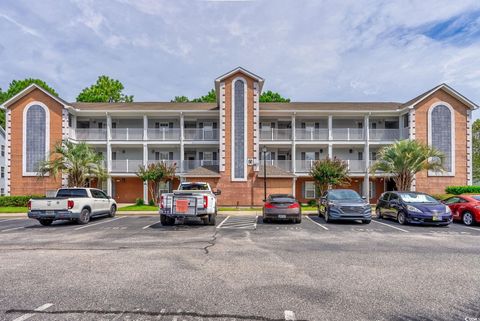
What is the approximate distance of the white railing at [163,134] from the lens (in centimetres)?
2762

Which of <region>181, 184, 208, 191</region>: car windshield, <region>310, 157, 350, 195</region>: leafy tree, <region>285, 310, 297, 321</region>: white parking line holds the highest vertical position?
<region>310, 157, 350, 195</region>: leafy tree

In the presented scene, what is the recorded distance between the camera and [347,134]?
89.9ft

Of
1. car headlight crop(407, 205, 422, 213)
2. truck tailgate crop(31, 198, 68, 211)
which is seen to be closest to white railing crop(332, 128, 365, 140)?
car headlight crop(407, 205, 422, 213)

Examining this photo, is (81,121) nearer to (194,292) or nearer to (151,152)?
(151,152)

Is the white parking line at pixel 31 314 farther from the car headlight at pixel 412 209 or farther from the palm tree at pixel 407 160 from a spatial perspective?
the palm tree at pixel 407 160

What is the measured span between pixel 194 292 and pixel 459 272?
553 centimetres

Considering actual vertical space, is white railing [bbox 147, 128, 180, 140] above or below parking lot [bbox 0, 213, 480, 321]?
above

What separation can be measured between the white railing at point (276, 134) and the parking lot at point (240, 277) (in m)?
17.8

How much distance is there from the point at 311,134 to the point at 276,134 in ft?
11.4

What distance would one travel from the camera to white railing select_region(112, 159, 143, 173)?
88.0 feet

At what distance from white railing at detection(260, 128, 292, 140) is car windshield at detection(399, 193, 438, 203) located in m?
14.4

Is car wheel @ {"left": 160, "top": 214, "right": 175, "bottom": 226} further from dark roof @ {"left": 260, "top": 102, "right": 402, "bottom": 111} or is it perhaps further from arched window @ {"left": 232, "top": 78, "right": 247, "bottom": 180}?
dark roof @ {"left": 260, "top": 102, "right": 402, "bottom": 111}

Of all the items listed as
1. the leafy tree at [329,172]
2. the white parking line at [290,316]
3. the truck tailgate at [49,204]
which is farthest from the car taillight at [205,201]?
the leafy tree at [329,172]

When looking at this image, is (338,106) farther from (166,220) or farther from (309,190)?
(166,220)
